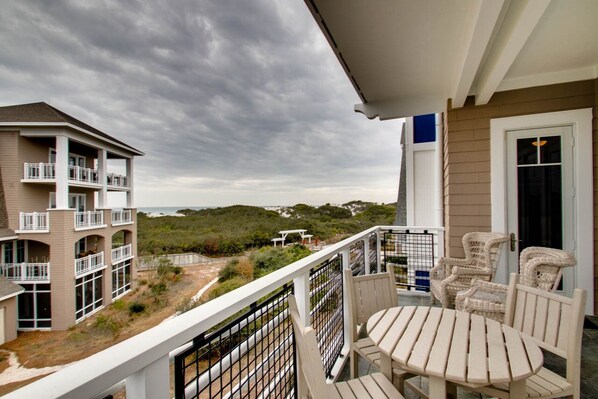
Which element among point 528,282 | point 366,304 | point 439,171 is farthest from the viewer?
point 439,171

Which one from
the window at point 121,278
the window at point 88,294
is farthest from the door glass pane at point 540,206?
the window at point 121,278

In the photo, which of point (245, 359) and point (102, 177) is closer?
point (245, 359)

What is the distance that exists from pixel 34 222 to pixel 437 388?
17.1m

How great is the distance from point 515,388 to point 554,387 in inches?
16.3

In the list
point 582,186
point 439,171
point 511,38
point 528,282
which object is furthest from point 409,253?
point 511,38

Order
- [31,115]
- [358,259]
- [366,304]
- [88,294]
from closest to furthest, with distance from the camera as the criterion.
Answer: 1. [366,304]
2. [358,259]
3. [31,115]
4. [88,294]

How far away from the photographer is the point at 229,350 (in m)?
0.98

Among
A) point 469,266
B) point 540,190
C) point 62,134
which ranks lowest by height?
point 469,266

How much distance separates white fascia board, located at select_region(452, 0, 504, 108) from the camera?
1817 mm

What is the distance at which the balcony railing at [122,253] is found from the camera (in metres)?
17.1

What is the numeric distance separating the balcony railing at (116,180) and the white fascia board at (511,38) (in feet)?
61.6

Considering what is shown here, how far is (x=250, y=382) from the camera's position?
3.64ft

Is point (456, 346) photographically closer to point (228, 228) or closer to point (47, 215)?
point (47, 215)

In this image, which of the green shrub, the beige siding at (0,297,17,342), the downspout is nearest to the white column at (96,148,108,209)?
the beige siding at (0,297,17,342)
